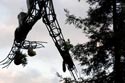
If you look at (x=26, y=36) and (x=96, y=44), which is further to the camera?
(x=96, y=44)

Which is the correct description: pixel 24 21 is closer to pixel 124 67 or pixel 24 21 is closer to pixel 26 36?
pixel 26 36

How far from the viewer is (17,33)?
20125mm

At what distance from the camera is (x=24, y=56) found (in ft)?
65.5

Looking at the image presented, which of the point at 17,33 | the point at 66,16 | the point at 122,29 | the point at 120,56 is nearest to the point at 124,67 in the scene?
the point at 120,56

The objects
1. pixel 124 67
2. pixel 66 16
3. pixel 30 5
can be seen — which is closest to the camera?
pixel 30 5

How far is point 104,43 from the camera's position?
22.9 metres

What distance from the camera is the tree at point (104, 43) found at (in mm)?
Result: 22578

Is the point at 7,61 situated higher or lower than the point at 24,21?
lower

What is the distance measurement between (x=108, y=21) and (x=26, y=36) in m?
6.20

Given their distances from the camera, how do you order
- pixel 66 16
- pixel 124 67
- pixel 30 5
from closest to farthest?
pixel 30 5, pixel 124 67, pixel 66 16

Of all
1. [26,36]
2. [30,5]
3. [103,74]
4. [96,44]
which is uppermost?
[30,5]

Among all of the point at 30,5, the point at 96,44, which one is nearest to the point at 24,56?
the point at 30,5

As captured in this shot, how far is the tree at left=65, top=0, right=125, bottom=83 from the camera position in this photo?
2258 cm

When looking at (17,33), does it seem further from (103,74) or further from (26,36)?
(103,74)
